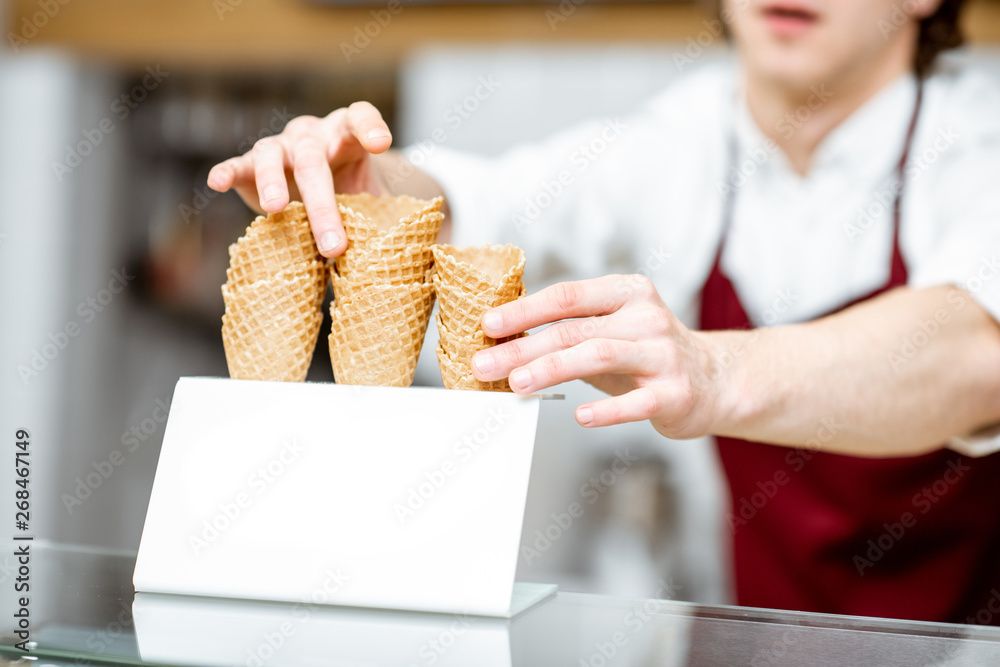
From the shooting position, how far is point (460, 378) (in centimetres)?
73

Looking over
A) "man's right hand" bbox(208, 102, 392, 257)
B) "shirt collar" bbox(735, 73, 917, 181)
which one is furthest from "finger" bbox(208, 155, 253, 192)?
"shirt collar" bbox(735, 73, 917, 181)

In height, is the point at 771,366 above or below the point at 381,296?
below

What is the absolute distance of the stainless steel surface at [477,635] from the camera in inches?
21.3

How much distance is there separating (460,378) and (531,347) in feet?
0.25

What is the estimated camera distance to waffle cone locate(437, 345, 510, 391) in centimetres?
71

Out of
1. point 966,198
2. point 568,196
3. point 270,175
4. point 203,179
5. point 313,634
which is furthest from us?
point 203,179

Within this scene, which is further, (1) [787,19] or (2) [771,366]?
(1) [787,19]

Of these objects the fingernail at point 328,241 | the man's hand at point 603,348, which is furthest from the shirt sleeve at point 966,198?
the fingernail at point 328,241

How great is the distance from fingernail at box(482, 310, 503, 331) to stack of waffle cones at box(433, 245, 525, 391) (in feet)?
0.05

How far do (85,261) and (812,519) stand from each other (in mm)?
2049

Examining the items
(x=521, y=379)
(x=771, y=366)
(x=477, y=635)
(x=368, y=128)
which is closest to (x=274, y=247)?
(x=368, y=128)

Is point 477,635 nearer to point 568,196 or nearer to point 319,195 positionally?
point 319,195

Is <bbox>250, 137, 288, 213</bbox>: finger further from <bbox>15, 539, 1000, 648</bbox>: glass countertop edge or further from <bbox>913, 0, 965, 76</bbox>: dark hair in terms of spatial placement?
<bbox>913, 0, 965, 76</bbox>: dark hair

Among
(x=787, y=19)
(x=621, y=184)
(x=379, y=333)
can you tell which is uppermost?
(x=787, y=19)
